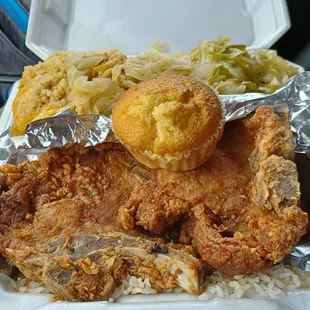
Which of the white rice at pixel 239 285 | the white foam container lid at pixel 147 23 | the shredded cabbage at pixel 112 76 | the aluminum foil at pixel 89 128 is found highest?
the white foam container lid at pixel 147 23

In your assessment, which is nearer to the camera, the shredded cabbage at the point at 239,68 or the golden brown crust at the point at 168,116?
the golden brown crust at the point at 168,116

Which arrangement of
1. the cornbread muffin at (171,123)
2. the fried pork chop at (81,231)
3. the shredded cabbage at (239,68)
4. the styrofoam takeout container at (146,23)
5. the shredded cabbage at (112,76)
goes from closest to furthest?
the fried pork chop at (81,231)
the cornbread muffin at (171,123)
the shredded cabbage at (112,76)
the shredded cabbage at (239,68)
the styrofoam takeout container at (146,23)

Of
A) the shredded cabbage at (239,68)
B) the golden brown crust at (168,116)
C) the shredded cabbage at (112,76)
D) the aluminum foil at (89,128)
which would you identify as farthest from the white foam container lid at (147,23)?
the golden brown crust at (168,116)

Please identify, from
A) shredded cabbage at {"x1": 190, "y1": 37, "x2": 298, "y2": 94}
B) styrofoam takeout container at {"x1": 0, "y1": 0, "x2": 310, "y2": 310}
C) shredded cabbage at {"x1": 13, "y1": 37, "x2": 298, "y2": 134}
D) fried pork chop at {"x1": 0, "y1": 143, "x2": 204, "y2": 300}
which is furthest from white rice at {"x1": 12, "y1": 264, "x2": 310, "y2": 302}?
styrofoam takeout container at {"x1": 0, "y1": 0, "x2": 310, "y2": 310}

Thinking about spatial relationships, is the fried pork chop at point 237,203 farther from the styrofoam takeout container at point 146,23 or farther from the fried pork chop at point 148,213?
the styrofoam takeout container at point 146,23

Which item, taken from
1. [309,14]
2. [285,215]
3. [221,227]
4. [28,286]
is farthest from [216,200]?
[309,14]

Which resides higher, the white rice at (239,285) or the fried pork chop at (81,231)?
the fried pork chop at (81,231)

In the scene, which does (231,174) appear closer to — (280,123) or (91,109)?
(280,123)

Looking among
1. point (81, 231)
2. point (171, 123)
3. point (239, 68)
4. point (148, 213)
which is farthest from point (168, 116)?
point (239, 68)
